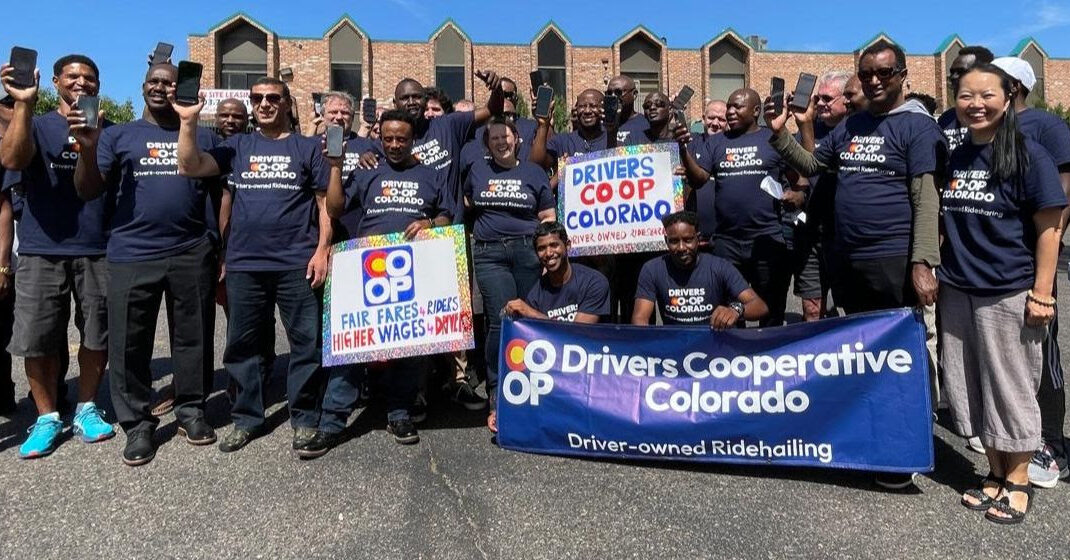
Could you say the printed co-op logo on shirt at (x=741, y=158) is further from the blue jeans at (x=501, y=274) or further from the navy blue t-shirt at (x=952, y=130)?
the blue jeans at (x=501, y=274)

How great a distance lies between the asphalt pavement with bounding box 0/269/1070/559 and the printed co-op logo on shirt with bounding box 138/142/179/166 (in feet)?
5.81

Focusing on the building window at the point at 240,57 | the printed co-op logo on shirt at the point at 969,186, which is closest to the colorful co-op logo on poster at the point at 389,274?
the printed co-op logo on shirt at the point at 969,186

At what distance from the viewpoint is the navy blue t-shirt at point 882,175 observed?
3453mm

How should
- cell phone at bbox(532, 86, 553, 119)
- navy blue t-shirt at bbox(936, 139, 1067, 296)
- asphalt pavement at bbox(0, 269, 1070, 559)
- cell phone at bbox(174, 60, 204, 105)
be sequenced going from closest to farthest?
1. asphalt pavement at bbox(0, 269, 1070, 559)
2. navy blue t-shirt at bbox(936, 139, 1067, 296)
3. cell phone at bbox(174, 60, 204, 105)
4. cell phone at bbox(532, 86, 553, 119)

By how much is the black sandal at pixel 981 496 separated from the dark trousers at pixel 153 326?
4415mm

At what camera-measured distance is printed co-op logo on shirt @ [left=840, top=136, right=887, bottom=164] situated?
140 inches

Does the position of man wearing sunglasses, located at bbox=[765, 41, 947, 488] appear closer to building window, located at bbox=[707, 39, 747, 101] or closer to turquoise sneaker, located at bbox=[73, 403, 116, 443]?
turquoise sneaker, located at bbox=[73, 403, 116, 443]

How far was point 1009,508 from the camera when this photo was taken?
3.05 metres

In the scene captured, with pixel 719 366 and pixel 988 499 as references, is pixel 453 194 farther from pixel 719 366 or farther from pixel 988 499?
pixel 988 499

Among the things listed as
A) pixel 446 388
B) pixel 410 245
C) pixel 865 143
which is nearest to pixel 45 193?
pixel 410 245

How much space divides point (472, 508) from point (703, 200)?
3.07 metres

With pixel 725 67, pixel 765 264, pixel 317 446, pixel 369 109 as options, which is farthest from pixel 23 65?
pixel 725 67

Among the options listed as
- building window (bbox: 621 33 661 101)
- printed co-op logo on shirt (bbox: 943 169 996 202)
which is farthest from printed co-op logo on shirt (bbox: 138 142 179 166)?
building window (bbox: 621 33 661 101)

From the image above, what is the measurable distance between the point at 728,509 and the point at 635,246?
2258 millimetres
